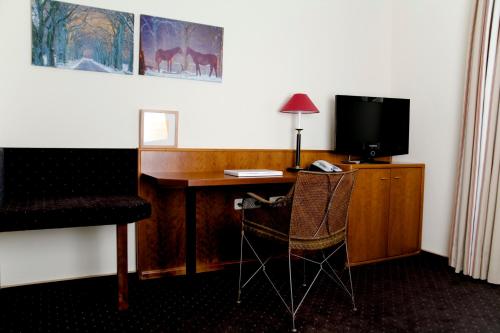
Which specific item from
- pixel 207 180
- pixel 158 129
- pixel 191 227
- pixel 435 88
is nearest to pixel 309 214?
pixel 207 180

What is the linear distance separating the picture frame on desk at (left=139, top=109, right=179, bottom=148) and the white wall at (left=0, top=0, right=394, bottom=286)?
5 cm

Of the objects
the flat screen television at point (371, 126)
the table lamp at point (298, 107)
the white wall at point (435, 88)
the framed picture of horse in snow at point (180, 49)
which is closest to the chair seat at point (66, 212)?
the framed picture of horse in snow at point (180, 49)

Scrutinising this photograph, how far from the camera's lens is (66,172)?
2631 mm

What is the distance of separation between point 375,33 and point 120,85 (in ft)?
8.02

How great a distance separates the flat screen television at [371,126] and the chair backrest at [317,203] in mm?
1205

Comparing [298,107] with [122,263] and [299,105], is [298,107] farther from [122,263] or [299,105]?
[122,263]

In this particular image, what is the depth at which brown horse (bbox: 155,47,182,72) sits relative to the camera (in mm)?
2838

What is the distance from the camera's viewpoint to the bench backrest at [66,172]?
8.20 feet

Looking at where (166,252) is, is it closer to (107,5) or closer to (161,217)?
(161,217)

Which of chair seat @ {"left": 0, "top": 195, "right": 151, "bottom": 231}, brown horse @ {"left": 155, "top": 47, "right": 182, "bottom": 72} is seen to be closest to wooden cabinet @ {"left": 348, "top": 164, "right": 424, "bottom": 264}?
brown horse @ {"left": 155, "top": 47, "right": 182, "bottom": 72}

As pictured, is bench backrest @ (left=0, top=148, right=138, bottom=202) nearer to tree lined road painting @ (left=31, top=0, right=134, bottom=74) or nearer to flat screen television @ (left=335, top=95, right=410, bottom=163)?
tree lined road painting @ (left=31, top=0, right=134, bottom=74)

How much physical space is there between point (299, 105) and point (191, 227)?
1334mm

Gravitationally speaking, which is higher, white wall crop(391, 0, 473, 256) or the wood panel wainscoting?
white wall crop(391, 0, 473, 256)

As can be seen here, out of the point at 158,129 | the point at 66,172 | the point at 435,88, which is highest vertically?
the point at 435,88
